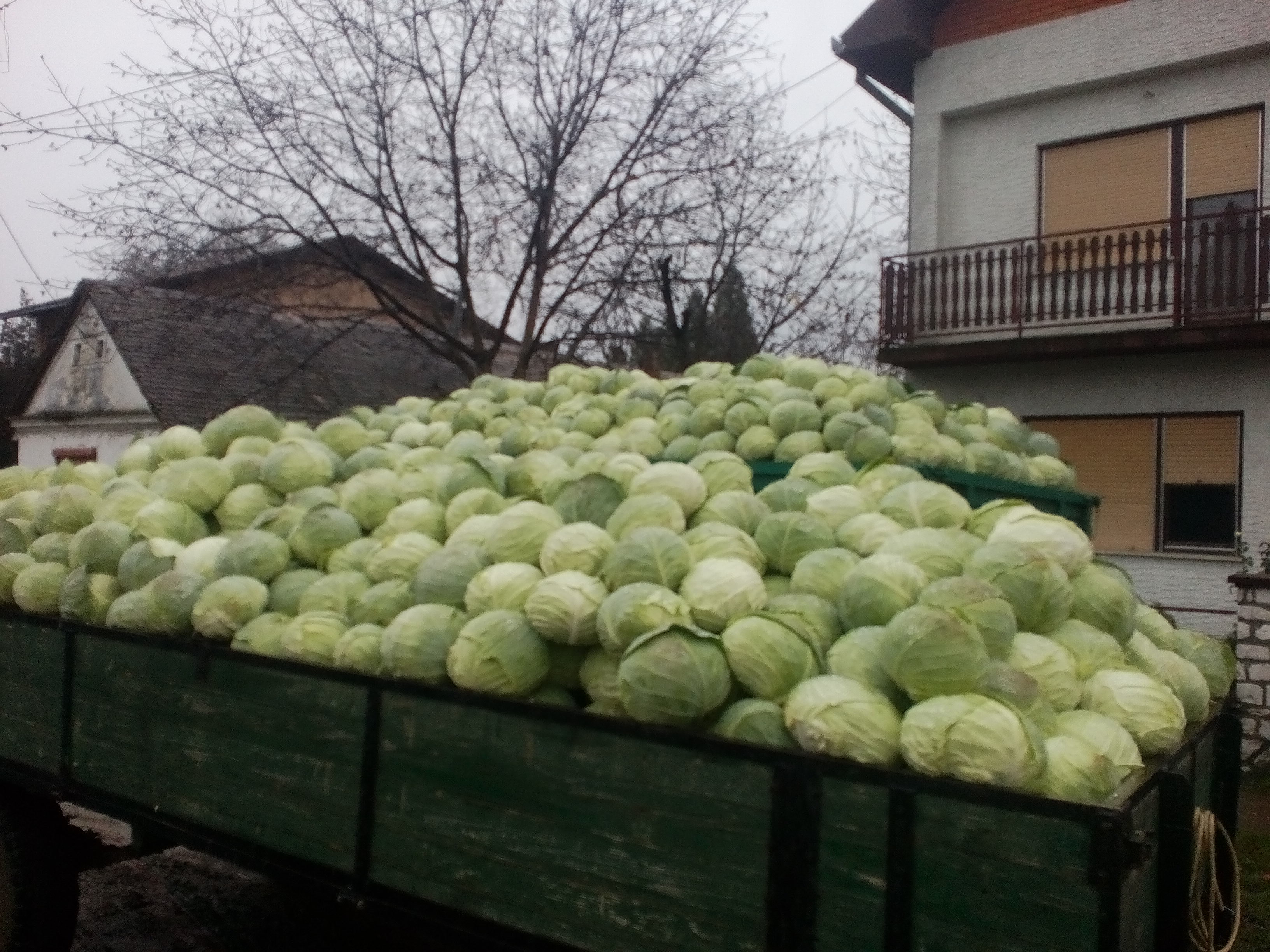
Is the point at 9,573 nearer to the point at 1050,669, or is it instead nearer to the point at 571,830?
the point at 571,830

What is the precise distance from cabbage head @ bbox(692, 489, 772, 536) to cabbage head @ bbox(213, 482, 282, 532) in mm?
2114

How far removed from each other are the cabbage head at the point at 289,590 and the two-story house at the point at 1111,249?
330 inches

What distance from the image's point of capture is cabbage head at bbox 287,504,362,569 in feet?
13.4

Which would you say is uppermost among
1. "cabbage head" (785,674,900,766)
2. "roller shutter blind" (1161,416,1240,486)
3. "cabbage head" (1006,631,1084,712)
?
"roller shutter blind" (1161,416,1240,486)

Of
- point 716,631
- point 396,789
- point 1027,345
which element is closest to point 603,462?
point 716,631

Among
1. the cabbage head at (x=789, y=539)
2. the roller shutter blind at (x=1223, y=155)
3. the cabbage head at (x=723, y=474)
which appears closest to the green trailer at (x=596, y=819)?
the cabbage head at (x=789, y=539)

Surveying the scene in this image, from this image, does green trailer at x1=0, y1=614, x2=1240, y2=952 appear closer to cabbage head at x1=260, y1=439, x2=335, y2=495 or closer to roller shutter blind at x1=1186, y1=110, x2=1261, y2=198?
cabbage head at x1=260, y1=439, x2=335, y2=495

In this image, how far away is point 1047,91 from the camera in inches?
474

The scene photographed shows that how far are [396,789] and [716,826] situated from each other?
102cm

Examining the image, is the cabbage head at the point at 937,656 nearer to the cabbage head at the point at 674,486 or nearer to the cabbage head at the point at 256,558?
the cabbage head at the point at 674,486

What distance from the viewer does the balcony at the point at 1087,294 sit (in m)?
10.4

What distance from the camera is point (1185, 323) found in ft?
35.0

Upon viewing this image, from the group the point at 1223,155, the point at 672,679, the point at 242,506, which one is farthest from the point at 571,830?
the point at 1223,155

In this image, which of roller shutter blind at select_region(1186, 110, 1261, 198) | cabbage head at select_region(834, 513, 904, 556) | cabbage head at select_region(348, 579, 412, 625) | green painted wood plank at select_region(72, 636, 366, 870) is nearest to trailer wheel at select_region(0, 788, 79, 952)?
green painted wood plank at select_region(72, 636, 366, 870)
